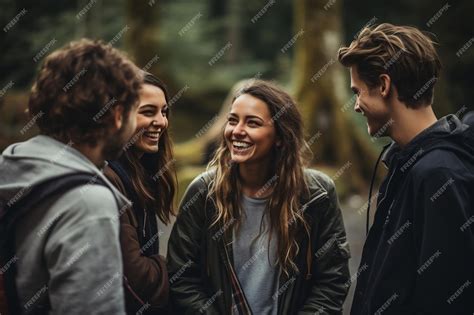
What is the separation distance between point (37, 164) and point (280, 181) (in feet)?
6.20

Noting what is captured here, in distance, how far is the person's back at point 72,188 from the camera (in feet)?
6.41

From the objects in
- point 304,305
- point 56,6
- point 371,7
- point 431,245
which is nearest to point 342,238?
point 304,305

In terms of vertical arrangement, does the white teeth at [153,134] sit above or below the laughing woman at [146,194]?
above

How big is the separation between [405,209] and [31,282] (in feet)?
5.52

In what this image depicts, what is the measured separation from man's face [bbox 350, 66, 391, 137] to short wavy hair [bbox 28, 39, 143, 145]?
4.26ft

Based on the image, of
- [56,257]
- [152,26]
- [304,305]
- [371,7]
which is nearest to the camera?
[56,257]

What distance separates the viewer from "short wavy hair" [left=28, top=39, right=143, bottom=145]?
209 centimetres

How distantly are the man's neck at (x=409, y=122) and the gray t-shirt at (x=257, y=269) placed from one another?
1.13m

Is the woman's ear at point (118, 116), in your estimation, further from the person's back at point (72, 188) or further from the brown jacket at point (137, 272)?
the brown jacket at point (137, 272)

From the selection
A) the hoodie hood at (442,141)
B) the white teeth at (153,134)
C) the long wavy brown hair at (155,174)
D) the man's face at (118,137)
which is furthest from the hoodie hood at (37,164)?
the hoodie hood at (442,141)

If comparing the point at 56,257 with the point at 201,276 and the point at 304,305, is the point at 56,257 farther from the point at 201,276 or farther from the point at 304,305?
the point at 304,305

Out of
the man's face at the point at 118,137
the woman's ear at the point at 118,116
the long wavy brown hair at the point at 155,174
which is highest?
the woman's ear at the point at 118,116

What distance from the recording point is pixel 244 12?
86.2 ft

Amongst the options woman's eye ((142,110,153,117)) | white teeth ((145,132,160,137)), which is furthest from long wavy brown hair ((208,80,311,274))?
woman's eye ((142,110,153,117))
